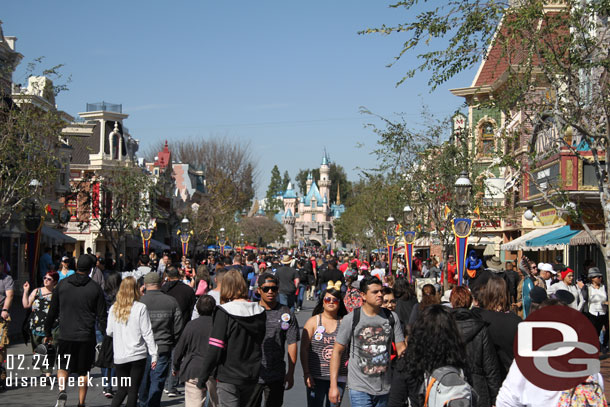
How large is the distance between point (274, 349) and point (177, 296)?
3.79 meters

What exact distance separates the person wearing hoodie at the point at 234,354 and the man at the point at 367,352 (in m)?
0.68

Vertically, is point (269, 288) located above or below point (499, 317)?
above

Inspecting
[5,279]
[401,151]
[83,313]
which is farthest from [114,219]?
[83,313]

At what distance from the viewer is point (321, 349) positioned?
7328 millimetres

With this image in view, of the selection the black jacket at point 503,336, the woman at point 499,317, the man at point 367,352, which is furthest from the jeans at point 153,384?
the black jacket at point 503,336

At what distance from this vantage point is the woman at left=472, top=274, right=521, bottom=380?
6.42m

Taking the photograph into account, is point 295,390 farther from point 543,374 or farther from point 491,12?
point 543,374

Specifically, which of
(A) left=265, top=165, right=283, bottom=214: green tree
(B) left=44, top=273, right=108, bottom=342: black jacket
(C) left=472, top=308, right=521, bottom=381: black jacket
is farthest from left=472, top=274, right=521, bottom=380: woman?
(A) left=265, top=165, right=283, bottom=214: green tree

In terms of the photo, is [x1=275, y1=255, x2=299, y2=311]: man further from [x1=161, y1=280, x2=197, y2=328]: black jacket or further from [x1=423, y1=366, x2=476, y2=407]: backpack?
[x1=423, y1=366, x2=476, y2=407]: backpack

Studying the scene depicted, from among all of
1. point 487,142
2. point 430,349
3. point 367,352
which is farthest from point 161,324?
point 487,142

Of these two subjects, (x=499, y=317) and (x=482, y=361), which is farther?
(x=499, y=317)

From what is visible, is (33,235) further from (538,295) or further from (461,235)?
(538,295)

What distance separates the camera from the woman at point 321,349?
7.32 metres

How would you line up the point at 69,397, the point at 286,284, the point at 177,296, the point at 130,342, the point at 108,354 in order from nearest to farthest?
the point at 130,342, the point at 108,354, the point at 69,397, the point at 177,296, the point at 286,284
